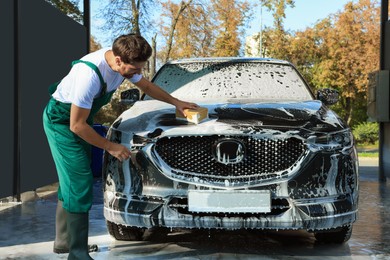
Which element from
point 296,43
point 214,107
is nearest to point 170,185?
point 214,107

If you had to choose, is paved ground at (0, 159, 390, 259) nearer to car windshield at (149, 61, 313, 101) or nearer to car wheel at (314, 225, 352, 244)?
car wheel at (314, 225, 352, 244)

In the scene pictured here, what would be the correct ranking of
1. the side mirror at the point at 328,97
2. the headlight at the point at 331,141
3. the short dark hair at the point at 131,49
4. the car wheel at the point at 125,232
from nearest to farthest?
1. the short dark hair at the point at 131,49
2. the headlight at the point at 331,141
3. the car wheel at the point at 125,232
4. the side mirror at the point at 328,97

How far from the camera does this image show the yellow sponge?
457cm

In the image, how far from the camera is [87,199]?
14.1 ft

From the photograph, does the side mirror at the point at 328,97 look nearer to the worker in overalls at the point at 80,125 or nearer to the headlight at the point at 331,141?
the headlight at the point at 331,141

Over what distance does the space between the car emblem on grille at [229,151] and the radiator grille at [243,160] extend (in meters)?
0.03

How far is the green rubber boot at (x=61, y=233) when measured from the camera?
187 inches

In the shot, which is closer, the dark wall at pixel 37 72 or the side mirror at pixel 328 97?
the side mirror at pixel 328 97

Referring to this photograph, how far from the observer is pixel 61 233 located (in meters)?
4.84

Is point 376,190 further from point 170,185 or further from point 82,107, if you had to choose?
point 82,107

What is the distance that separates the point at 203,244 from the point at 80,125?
1.88 metres

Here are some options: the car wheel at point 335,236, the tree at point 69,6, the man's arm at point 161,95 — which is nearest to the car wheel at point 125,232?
the man's arm at point 161,95

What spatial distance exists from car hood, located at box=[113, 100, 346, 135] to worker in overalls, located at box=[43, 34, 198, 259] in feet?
1.52

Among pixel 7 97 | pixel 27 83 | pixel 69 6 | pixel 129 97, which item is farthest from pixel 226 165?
pixel 69 6
